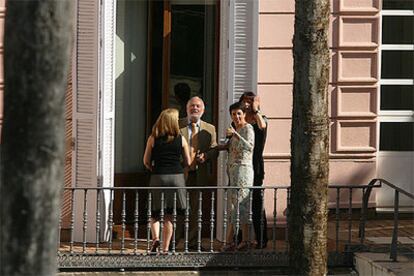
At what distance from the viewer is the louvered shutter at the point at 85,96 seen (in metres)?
12.4

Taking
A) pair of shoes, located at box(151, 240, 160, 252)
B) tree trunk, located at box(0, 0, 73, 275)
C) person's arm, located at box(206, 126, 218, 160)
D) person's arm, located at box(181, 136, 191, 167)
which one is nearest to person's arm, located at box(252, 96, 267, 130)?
person's arm, located at box(206, 126, 218, 160)

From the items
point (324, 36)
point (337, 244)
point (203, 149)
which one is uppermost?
point (324, 36)

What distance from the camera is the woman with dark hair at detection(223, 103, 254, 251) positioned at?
11.8 meters

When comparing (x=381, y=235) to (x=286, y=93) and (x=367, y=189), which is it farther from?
(x=286, y=93)

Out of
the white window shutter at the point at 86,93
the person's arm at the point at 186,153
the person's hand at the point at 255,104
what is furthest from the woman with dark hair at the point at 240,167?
the white window shutter at the point at 86,93

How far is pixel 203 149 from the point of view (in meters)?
12.4

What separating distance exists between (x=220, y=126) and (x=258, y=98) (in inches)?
40.4

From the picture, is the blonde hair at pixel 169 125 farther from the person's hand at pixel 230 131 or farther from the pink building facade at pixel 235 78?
the pink building facade at pixel 235 78

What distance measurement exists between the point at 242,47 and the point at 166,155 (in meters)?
1.83

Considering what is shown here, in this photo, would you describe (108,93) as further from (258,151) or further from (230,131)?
(258,151)

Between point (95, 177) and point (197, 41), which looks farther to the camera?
point (197, 41)

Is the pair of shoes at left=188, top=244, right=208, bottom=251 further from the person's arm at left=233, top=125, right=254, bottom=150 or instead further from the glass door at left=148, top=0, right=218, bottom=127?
the glass door at left=148, top=0, right=218, bottom=127

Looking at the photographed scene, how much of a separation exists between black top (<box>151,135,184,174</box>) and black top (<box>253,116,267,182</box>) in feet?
2.71

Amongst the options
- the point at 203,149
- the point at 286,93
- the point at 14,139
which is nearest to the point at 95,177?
the point at 203,149
